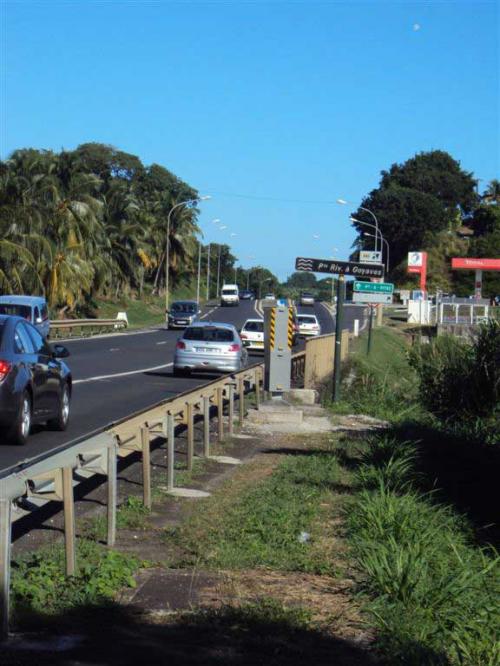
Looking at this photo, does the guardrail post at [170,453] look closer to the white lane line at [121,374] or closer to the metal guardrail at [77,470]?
the metal guardrail at [77,470]

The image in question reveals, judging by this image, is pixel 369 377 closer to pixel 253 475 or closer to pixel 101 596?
pixel 253 475

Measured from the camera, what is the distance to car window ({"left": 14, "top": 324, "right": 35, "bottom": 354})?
43.7ft

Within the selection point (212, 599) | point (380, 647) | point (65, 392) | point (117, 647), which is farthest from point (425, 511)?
point (65, 392)

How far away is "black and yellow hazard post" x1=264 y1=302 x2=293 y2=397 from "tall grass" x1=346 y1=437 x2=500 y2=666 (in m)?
9.67

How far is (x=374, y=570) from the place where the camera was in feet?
22.1

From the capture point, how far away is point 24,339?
13609 millimetres

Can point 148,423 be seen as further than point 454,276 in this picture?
No

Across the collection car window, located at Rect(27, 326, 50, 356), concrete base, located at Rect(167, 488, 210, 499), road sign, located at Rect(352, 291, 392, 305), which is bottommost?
concrete base, located at Rect(167, 488, 210, 499)

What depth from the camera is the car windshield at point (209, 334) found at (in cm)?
2925

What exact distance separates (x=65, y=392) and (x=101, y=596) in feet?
29.7

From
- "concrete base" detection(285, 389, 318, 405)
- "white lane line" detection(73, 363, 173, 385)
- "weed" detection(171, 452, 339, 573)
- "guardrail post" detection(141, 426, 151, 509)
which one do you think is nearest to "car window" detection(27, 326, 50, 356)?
"weed" detection(171, 452, 339, 573)

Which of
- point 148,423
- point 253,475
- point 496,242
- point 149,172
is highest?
point 149,172

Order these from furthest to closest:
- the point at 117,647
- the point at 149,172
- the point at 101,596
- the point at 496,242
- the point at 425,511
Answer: the point at 149,172 → the point at 496,242 → the point at 425,511 → the point at 101,596 → the point at 117,647

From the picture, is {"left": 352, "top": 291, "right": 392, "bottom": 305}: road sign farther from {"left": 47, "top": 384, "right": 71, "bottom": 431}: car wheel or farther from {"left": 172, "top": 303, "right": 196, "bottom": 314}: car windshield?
{"left": 172, "top": 303, "right": 196, "bottom": 314}: car windshield
